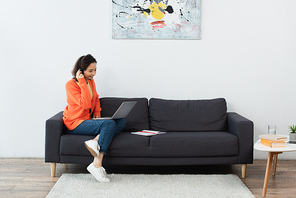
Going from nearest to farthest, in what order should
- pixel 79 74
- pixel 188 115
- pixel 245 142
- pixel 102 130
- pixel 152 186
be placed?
pixel 152 186 < pixel 102 130 < pixel 245 142 < pixel 79 74 < pixel 188 115

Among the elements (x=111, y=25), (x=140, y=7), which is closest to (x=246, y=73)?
(x=140, y=7)

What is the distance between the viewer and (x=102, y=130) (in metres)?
2.80

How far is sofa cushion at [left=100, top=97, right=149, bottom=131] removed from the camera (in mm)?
3309

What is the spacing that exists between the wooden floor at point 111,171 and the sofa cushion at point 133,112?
48 centimetres

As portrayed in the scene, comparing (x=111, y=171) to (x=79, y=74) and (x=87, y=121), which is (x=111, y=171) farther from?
(x=79, y=74)

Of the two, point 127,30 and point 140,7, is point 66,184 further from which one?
point 140,7

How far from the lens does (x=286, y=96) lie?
365 cm

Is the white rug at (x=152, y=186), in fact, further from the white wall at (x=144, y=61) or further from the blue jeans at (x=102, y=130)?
the white wall at (x=144, y=61)

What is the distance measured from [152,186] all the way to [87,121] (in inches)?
37.3

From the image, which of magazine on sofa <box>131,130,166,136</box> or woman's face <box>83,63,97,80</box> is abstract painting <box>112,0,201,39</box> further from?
magazine on sofa <box>131,130,166,136</box>

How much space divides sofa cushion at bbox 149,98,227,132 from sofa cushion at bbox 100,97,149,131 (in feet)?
0.27

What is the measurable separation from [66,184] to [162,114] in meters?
1.33

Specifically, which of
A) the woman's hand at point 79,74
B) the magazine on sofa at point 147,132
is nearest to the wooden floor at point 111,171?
the magazine on sofa at point 147,132

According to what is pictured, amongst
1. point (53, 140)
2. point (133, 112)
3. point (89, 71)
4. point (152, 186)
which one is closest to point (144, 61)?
point (133, 112)
